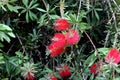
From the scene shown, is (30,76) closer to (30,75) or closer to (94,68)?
(30,75)

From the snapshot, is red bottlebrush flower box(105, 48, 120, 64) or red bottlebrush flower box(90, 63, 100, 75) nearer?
red bottlebrush flower box(105, 48, 120, 64)

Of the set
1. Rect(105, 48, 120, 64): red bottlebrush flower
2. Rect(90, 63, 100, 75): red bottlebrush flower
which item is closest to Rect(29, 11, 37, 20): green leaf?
Rect(90, 63, 100, 75): red bottlebrush flower

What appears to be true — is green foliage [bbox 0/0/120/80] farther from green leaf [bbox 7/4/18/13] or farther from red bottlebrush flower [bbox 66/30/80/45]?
red bottlebrush flower [bbox 66/30/80/45]

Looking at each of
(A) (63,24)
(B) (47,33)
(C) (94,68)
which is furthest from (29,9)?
(C) (94,68)

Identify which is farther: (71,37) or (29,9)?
(29,9)

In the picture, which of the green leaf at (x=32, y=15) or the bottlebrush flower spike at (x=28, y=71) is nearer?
the bottlebrush flower spike at (x=28, y=71)

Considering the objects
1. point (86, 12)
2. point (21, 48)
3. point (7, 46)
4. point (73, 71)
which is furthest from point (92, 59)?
point (7, 46)

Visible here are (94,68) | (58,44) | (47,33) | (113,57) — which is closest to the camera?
(113,57)

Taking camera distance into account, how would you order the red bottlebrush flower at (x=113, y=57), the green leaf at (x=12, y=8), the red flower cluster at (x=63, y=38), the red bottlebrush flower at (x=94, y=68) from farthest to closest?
the green leaf at (x=12, y=8) → the red bottlebrush flower at (x=94, y=68) → the red flower cluster at (x=63, y=38) → the red bottlebrush flower at (x=113, y=57)

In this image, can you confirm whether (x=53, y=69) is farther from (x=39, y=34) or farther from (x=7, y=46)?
(x=7, y=46)

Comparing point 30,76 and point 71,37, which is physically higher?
point 71,37

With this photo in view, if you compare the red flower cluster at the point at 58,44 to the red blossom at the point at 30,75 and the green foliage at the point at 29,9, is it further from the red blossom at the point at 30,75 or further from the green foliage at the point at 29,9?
the green foliage at the point at 29,9

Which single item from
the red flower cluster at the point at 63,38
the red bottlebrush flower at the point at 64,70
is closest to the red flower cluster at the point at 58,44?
the red flower cluster at the point at 63,38

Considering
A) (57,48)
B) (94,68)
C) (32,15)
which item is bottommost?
(94,68)
